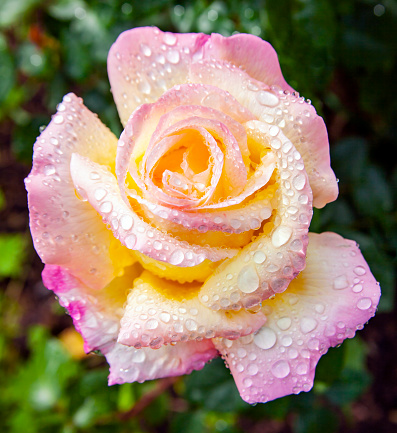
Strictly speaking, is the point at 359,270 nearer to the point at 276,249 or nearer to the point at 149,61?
the point at 276,249

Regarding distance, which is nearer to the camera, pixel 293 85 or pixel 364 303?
pixel 364 303

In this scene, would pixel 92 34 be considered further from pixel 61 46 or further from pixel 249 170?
pixel 249 170

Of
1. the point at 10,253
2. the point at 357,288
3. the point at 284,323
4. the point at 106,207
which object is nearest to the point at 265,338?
the point at 284,323

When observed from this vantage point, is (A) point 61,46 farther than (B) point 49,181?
Yes

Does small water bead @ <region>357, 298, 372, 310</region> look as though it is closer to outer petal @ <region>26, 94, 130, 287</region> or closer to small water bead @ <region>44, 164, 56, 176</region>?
outer petal @ <region>26, 94, 130, 287</region>

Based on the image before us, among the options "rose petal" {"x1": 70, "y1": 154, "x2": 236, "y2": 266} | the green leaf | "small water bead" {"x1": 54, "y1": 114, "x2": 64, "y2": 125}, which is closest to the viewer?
"rose petal" {"x1": 70, "y1": 154, "x2": 236, "y2": 266}

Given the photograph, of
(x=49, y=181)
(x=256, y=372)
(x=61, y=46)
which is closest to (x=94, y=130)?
(x=49, y=181)

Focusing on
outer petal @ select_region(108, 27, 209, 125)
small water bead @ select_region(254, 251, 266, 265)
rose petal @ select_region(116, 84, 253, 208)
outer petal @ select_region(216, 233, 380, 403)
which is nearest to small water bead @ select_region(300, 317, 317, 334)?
outer petal @ select_region(216, 233, 380, 403)
